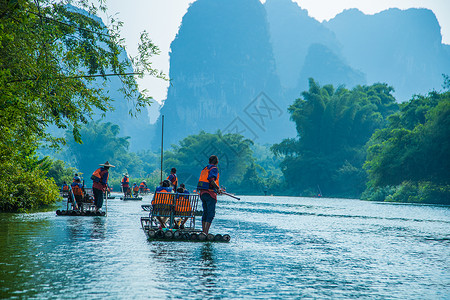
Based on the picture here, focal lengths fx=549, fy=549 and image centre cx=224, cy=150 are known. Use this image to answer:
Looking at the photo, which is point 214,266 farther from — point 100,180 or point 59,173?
point 59,173

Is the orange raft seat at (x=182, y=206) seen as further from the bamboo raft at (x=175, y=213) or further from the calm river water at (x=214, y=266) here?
the calm river water at (x=214, y=266)

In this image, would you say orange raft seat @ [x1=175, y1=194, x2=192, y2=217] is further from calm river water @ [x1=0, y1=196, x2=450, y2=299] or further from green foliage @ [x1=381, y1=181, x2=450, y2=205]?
green foliage @ [x1=381, y1=181, x2=450, y2=205]

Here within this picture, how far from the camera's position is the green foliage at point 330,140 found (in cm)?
8756

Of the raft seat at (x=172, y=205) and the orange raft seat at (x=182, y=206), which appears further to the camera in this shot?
the orange raft seat at (x=182, y=206)

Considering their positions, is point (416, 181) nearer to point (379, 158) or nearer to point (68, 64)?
point (379, 158)

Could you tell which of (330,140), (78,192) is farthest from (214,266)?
(330,140)

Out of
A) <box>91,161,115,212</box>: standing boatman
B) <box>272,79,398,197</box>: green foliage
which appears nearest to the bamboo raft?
<box>91,161,115,212</box>: standing boatman

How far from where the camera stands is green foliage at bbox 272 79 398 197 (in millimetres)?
87562

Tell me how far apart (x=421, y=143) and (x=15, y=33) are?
52215mm

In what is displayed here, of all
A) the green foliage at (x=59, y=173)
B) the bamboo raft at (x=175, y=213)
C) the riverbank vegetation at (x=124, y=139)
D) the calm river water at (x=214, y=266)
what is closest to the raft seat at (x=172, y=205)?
the bamboo raft at (x=175, y=213)

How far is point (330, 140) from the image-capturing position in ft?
296

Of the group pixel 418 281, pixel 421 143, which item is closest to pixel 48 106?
pixel 418 281

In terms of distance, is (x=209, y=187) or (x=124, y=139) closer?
(x=209, y=187)

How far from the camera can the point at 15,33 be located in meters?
11.7
